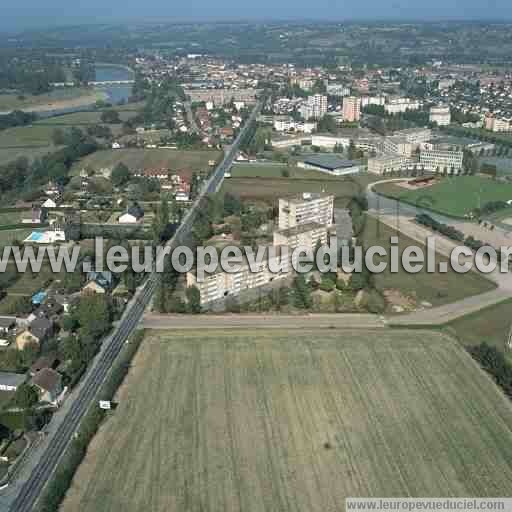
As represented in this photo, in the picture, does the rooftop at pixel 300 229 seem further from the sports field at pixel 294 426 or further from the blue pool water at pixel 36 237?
the blue pool water at pixel 36 237

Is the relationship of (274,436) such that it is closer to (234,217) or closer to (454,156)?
(234,217)

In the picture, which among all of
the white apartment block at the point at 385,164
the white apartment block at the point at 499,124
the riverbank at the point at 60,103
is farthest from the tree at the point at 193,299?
the riverbank at the point at 60,103

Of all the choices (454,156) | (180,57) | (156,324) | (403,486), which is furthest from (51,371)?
(180,57)

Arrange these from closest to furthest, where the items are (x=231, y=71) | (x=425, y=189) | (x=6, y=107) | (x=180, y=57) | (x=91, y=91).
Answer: (x=425, y=189), (x=6, y=107), (x=91, y=91), (x=231, y=71), (x=180, y=57)

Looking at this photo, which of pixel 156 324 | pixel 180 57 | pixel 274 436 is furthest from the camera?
pixel 180 57

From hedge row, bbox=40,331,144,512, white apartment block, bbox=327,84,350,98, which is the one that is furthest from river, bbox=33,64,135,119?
hedge row, bbox=40,331,144,512

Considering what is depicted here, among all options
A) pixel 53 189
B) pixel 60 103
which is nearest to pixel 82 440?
pixel 53 189
